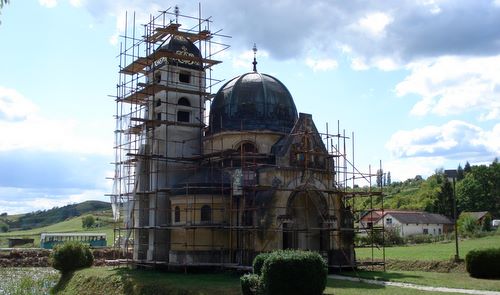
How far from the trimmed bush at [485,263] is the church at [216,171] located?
8.69 m

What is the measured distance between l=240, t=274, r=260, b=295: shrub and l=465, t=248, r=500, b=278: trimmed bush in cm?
1439

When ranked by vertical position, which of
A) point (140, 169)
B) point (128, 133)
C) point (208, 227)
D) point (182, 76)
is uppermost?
point (182, 76)

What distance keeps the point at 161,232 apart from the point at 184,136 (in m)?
7.64

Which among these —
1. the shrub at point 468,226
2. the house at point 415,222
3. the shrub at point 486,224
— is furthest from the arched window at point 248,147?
the shrub at point 486,224

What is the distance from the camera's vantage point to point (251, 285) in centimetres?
2594

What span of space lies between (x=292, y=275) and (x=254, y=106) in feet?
65.5

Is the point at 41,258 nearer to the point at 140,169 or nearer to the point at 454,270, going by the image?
the point at 140,169

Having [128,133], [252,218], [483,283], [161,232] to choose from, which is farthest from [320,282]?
[128,133]

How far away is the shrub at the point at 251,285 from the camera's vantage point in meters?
25.7

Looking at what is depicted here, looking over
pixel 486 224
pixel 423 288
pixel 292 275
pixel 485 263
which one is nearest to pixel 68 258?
pixel 292 275

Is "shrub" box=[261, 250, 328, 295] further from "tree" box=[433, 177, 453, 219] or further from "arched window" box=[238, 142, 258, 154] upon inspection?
"tree" box=[433, 177, 453, 219]

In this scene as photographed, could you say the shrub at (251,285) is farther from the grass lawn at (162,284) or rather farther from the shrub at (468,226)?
the shrub at (468,226)

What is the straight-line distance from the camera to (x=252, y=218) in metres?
37.0

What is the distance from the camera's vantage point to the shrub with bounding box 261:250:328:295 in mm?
24516
